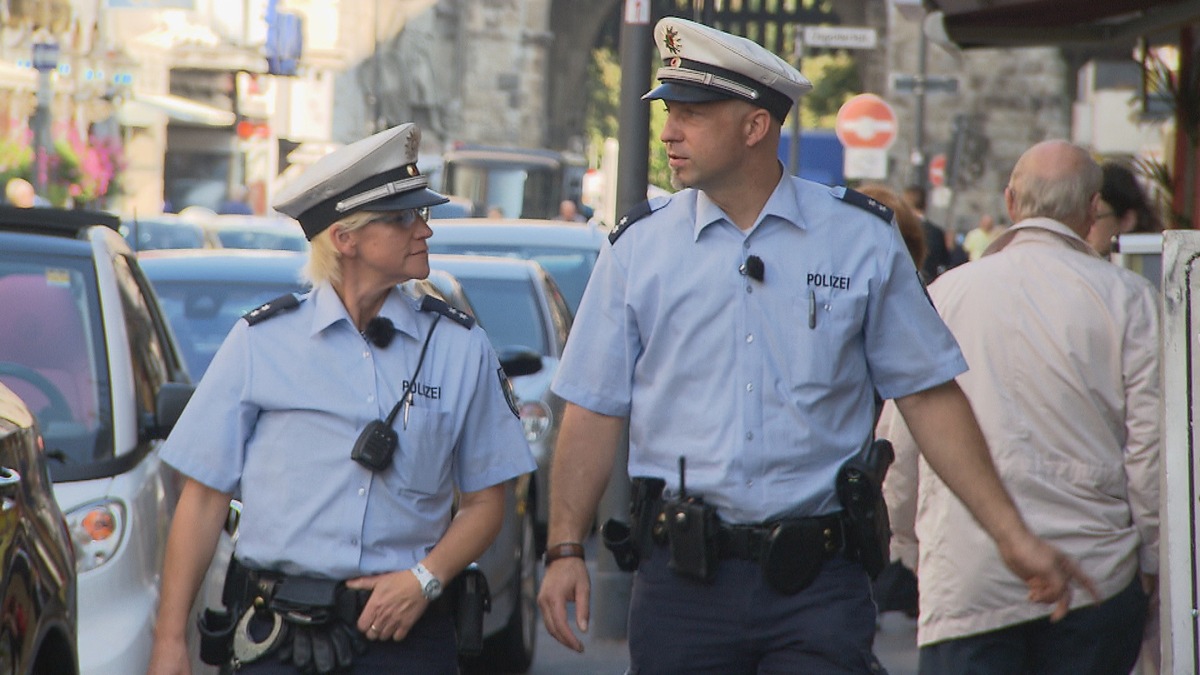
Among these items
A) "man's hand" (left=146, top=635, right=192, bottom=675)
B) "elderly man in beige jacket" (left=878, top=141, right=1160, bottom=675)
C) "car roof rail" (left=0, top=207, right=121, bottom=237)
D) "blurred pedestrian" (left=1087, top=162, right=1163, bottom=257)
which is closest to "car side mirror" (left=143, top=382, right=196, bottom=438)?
"car roof rail" (left=0, top=207, right=121, bottom=237)

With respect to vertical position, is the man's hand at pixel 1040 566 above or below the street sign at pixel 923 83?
below

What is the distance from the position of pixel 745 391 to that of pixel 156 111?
36.2 m

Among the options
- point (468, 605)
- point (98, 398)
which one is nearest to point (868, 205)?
point (468, 605)

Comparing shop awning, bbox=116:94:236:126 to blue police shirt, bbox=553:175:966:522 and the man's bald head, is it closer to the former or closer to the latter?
the man's bald head

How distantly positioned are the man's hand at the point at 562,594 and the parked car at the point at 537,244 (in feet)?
28.5

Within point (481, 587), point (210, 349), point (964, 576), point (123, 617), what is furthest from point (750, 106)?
point (210, 349)

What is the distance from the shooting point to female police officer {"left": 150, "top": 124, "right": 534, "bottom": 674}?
3.83 m

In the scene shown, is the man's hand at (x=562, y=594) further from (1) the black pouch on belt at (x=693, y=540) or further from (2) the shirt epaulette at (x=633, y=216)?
(2) the shirt epaulette at (x=633, y=216)

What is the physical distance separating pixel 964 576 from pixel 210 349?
158 inches

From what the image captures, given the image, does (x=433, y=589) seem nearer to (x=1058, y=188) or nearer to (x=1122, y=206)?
(x=1058, y=188)

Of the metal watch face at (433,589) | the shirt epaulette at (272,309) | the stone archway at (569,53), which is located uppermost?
the stone archway at (569,53)

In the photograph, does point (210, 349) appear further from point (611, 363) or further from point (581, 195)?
point (581, 195)

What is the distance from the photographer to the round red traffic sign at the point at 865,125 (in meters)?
21.8

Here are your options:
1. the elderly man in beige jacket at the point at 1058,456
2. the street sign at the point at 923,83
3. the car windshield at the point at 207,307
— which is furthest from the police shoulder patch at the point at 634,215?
the street sign at the point at 923,83
